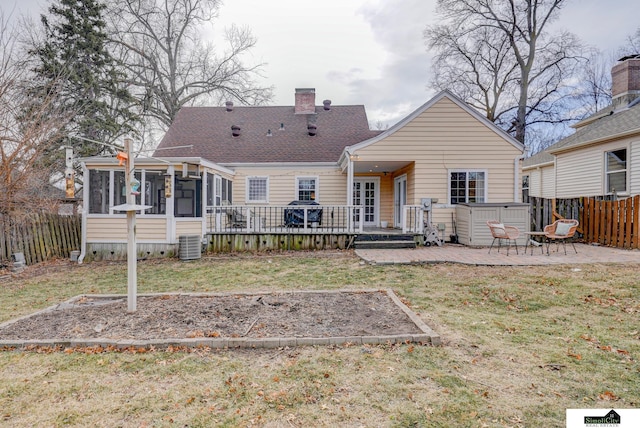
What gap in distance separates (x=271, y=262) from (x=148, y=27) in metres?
21.2

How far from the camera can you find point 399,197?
14.3 m

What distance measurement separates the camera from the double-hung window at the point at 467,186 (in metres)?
12.0

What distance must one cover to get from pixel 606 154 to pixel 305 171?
11.9 m

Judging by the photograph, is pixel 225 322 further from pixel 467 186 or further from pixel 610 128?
pixel 610 128

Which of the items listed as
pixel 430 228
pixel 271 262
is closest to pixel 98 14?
pixel 271 262

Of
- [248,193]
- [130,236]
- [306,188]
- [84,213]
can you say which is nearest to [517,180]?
[306,188]

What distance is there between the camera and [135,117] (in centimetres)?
1950

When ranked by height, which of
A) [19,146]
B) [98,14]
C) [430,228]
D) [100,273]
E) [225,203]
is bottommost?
[100,273]

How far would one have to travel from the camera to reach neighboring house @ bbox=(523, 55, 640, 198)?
12312mm

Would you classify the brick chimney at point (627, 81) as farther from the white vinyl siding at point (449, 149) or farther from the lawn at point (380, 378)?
the lawn at point (380, 378)

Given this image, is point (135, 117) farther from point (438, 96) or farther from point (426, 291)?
point (426, 291)

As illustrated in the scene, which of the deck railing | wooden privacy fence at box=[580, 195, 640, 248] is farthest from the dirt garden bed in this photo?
wooden privacy fence at box=[580, 195, 640, 248]

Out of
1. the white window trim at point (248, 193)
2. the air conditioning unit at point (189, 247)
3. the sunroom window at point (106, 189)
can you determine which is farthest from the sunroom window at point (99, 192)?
the white window trim at point (248, 193)

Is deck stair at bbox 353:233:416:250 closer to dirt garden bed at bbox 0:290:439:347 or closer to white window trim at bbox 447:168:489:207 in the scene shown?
white window trim at bbox 447:168:489:207
